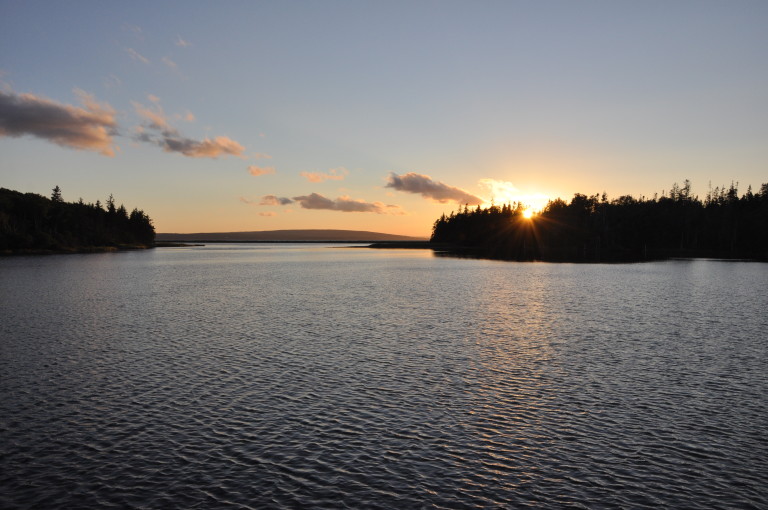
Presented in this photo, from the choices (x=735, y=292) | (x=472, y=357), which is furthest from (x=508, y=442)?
(x=735, y=292)

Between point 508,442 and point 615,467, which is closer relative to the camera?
point 615,467

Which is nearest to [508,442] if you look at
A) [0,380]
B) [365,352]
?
[365,352]

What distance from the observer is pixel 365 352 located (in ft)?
120

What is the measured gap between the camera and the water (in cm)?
1661

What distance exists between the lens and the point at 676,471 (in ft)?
58.5

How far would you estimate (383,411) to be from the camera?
79.3 ft

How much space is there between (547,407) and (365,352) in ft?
49.8

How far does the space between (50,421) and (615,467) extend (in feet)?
78.8

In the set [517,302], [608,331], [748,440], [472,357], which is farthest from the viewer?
[517,302]

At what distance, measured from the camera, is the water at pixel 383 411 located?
654 inches

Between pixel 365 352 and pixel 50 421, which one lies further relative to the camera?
pixel 365 352

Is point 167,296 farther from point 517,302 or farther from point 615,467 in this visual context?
point 615,467

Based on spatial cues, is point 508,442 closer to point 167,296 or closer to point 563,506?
point 563,506

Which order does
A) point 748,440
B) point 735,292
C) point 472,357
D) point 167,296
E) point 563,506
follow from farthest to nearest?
point 735,292
point 167,296
point 472,357
point 748,440
point 563,506
